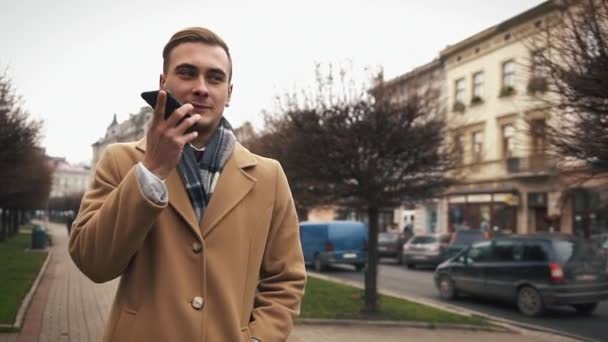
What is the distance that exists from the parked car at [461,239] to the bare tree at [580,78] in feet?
50.9

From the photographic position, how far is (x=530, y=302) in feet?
40.8

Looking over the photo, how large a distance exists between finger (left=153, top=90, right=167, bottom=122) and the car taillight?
38.8 ft

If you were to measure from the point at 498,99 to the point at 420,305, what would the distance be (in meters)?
23.3

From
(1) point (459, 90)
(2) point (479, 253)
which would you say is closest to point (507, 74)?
(1) point (459, 90)

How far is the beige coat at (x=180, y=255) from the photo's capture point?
177 cm

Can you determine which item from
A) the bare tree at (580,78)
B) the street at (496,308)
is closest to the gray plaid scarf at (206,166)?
the bare tree at (580,78)

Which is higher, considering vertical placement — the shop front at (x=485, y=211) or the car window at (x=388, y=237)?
the shop front at (x=485, y=211)

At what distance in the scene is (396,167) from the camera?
10.7 metres

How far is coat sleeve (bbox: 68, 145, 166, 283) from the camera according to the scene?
5.62ft

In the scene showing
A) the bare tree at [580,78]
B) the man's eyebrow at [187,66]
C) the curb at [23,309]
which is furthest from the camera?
the curb at [23,309]

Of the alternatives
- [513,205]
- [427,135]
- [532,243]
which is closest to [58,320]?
[427,135]

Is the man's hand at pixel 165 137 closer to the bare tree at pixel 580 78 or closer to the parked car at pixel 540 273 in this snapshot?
the bare tree at pixel 580 78

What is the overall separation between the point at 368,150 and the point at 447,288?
6.10 metres

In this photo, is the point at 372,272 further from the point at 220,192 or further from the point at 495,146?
the point at 495,146
